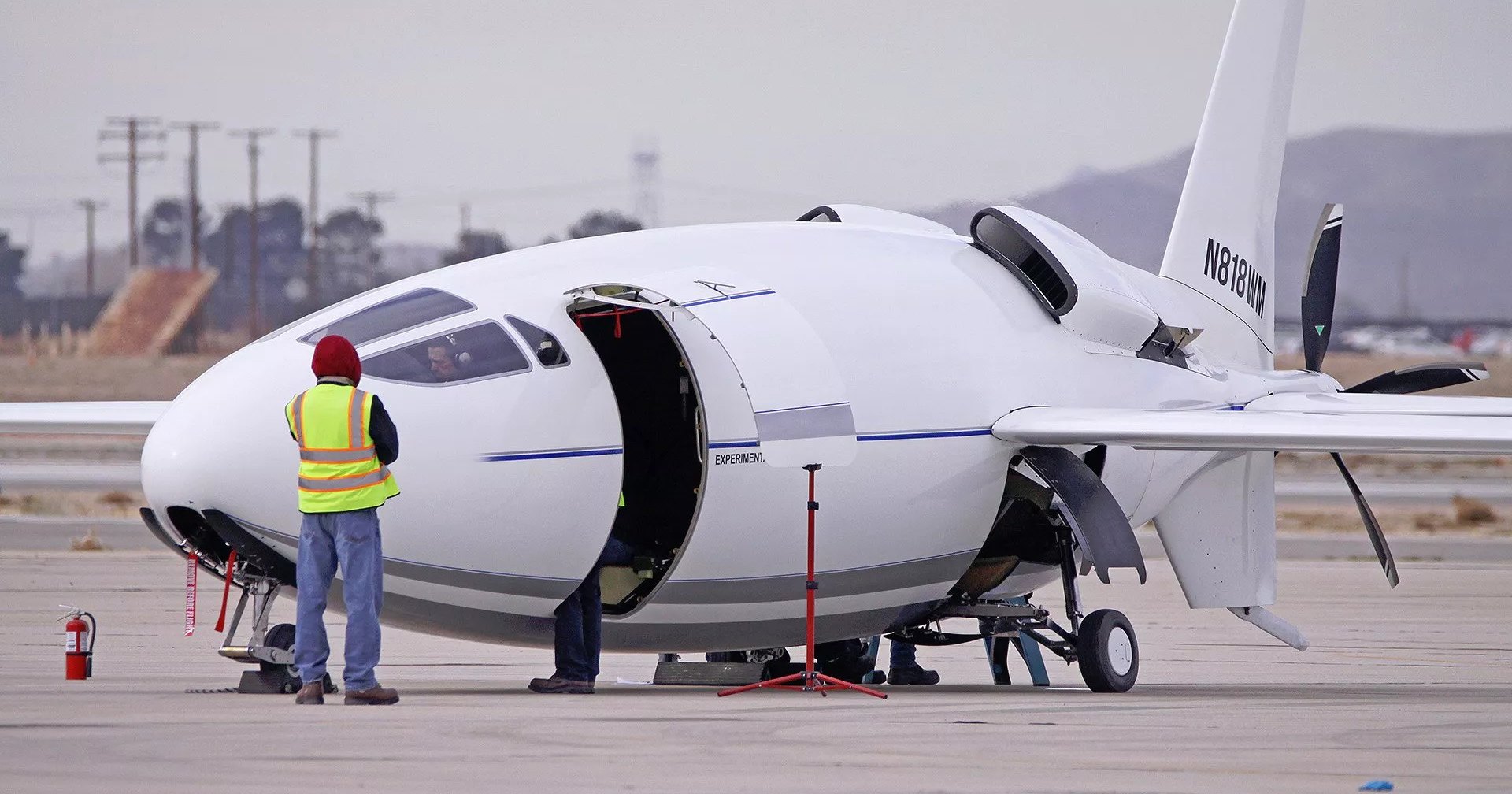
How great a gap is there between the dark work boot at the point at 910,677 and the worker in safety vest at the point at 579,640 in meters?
4.20

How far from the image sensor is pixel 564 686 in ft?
41.1

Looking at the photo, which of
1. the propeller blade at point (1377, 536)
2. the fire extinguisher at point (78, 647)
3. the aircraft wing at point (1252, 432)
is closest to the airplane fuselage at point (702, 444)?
the aircraft wing at point (1252, 432)

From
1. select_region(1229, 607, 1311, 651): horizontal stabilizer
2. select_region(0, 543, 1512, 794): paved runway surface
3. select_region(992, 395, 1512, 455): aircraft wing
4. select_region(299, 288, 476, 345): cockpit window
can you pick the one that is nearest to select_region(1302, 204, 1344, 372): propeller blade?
select_region(1229, 607, 1311, 651): horizontal stabilizer

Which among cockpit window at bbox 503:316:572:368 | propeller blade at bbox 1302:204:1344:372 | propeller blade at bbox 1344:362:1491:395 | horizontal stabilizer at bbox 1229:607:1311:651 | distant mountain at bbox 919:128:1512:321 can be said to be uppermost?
distant mountain at bbox 919:128:1512:321

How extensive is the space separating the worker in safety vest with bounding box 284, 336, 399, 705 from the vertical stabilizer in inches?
394

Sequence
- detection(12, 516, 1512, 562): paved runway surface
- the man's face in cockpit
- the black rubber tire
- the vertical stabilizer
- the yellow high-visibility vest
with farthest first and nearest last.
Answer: detection(12, 516, 1512, 562): paved runway surface, the vertical stabilizer, the black rubber tire, the man's face in cockpit, the yellow high-visibility vest

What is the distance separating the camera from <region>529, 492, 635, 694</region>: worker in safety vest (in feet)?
41.0

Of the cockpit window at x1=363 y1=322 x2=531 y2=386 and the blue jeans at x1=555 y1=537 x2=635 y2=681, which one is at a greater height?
the cockpit window at x1=363 y1=322 x2=531 y2=386

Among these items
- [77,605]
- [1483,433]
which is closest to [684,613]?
[1483,433]

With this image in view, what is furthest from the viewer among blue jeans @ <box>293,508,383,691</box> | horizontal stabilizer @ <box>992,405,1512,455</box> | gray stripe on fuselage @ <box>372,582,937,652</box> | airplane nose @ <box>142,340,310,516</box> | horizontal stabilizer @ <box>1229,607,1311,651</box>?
horizontal stabilizer @ <box>1229,607,1311,651</box>

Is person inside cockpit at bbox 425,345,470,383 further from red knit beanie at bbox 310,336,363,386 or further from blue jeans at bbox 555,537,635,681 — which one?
blue jeans at bbox 555,537,635,681

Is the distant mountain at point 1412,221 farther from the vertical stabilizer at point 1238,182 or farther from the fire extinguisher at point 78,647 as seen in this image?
the fire extinguisher at point 78,647

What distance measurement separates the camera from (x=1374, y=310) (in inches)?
6964

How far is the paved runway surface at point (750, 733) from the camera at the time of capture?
329 inches
